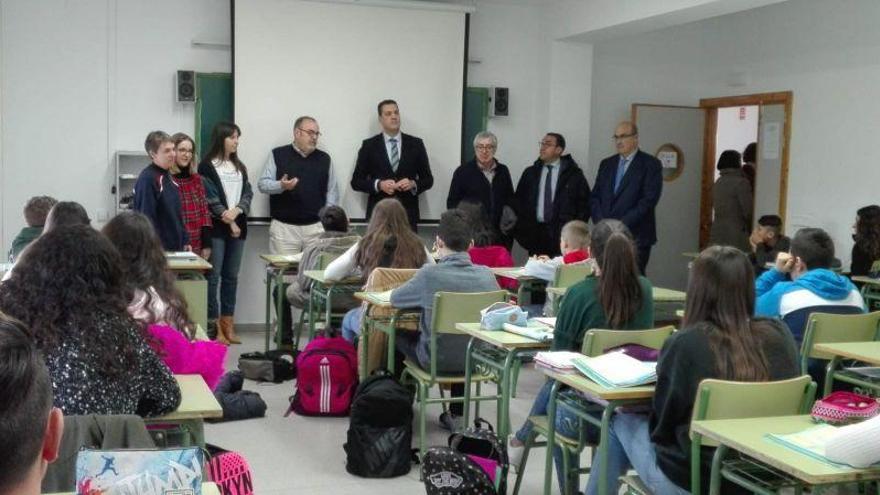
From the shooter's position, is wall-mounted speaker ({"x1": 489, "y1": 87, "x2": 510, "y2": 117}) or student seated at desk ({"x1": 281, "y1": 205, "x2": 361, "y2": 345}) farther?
wall-mounted speaker ({"x1": 489, "y1": 87, "x2": 510, "y2": 117})

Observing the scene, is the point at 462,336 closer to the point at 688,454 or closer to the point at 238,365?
the point at 688,454

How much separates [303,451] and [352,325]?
40.0 inches

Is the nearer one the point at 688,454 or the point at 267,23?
the point at 688,454

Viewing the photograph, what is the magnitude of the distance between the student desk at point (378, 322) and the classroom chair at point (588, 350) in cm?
126

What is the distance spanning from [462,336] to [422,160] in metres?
3.92

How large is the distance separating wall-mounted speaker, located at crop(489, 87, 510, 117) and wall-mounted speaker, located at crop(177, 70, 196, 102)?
2.64 metres

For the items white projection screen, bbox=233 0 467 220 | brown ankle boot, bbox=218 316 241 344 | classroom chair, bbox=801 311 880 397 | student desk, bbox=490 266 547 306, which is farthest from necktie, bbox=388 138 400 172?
classroom chair, bbox=801 311 880 397

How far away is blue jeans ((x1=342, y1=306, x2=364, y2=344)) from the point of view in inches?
221

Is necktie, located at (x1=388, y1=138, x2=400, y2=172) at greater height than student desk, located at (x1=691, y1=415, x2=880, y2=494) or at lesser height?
greater

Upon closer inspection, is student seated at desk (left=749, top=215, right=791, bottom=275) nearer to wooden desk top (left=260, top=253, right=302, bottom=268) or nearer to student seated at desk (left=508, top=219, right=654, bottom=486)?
wooden desk top (left=260, top=253, right=302, bottom=268)

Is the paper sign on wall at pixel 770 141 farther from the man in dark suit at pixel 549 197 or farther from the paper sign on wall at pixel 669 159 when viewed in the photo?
the man in dark suit at pixel 549 197

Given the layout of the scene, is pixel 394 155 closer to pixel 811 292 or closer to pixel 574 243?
pixel 574 243

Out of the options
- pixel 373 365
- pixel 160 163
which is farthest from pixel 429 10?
pixel 373 365

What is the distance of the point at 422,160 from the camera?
8.36 m
